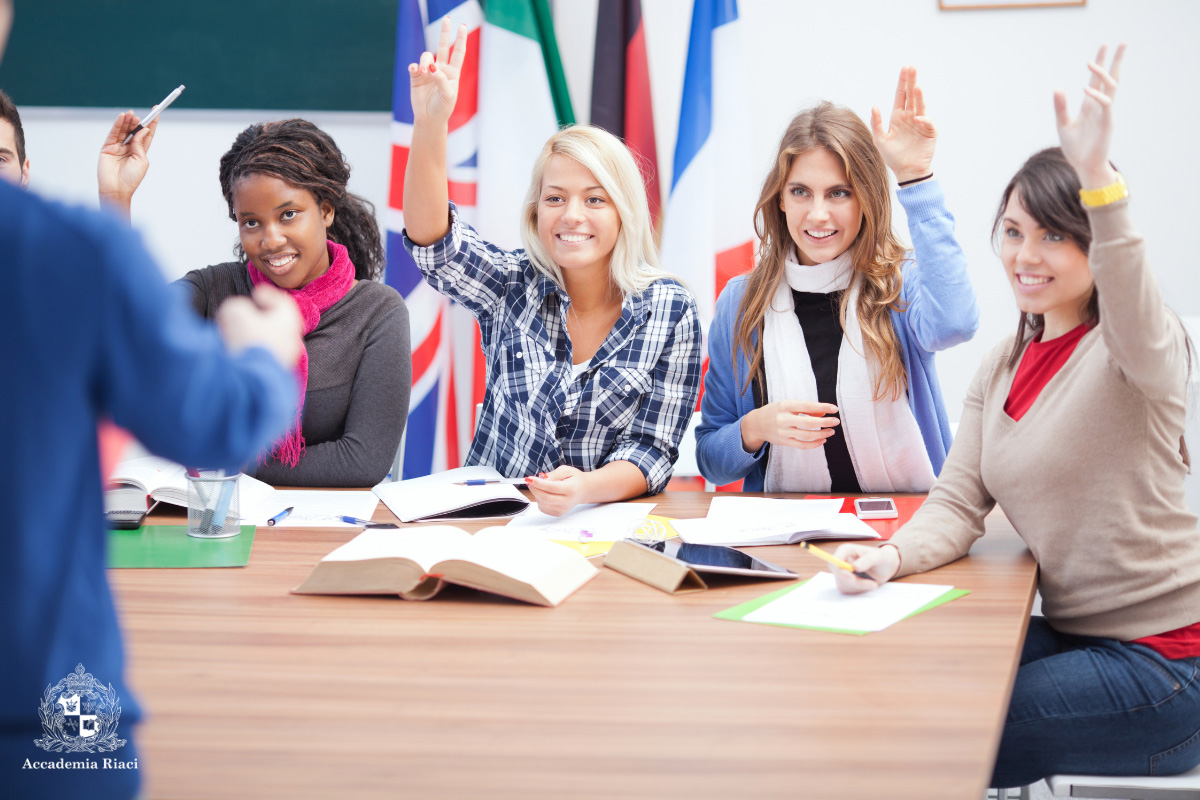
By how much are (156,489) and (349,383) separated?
21.6 inches

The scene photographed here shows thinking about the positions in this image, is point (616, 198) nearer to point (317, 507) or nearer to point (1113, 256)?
point (317, 507)

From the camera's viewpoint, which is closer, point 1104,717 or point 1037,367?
point 1104,717

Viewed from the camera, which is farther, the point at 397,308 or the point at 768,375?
the point at 397,308

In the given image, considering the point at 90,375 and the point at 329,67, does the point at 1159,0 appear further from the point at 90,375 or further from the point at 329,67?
the point at 90,375

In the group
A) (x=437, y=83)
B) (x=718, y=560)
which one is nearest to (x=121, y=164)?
(x=437, y=83)

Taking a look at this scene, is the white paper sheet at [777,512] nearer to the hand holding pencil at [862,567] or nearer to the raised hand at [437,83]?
the hand holding pencil at [862,567]

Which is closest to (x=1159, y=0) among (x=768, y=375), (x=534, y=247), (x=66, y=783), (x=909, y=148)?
(x=909, y=148)

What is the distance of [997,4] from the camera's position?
299cm

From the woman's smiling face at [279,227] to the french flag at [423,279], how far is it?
2.40 feet

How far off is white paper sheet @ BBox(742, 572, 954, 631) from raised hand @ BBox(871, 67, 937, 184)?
0.81 meters

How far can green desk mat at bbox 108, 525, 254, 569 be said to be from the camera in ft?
4.70

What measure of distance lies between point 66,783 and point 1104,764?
3.88ft

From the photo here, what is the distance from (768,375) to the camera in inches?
79.4

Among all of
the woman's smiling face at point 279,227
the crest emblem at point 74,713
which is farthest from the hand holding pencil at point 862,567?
the woman's smiling face at point 279,227
